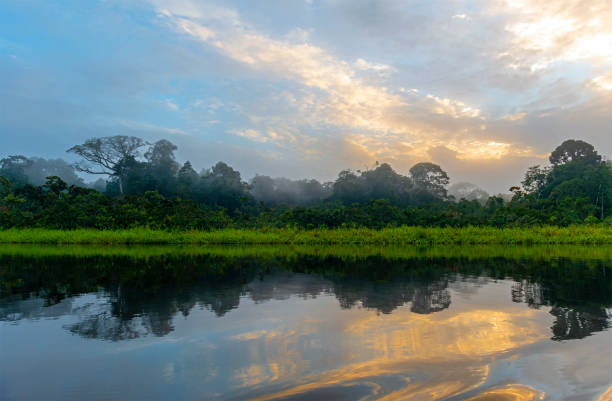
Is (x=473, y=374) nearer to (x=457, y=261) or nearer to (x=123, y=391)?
(x=123, y=391)

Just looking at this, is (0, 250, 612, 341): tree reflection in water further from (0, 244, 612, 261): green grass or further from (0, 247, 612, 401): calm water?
(0, 244, 612, 261): green grass

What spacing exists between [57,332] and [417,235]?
1752cm

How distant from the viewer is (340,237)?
1923 cm

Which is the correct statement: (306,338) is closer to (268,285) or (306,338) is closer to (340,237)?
(268,285)

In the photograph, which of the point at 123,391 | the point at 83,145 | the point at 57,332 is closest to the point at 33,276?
the point at 57,332

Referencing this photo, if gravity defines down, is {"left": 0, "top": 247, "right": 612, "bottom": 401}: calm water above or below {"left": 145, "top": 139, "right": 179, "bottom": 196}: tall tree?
below

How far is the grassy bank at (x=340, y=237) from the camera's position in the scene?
19172 mm

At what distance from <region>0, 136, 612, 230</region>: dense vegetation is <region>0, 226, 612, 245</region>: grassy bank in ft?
5.29

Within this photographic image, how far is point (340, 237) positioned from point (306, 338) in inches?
599

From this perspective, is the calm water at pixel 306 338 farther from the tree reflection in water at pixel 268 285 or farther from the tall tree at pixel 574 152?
the tall tree at pixel 574 152

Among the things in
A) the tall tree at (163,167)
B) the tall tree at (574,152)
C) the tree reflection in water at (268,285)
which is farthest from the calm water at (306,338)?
the tall tree at (574,152)

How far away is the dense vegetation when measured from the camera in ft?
73.5

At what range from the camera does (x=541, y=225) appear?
22.2 m

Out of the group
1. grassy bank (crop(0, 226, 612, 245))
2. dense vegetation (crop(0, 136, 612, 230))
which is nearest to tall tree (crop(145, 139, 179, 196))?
dense vegetation (crop(0, 136, 612, 230))
